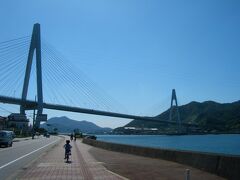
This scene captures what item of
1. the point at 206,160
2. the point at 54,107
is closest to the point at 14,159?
the point at 206,160

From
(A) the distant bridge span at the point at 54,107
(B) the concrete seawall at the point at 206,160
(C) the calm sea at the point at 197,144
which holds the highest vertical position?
(A) the distant bridge span at the point at 54,107

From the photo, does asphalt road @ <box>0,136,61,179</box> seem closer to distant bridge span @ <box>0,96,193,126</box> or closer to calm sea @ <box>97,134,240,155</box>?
calm sea @ <box>97,134,240,155</box>

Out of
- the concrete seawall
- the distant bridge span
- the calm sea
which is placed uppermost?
the distant bridge span

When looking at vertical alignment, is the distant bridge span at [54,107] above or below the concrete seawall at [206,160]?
above

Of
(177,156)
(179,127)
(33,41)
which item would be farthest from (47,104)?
(177,156)

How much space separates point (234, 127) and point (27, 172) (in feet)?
576

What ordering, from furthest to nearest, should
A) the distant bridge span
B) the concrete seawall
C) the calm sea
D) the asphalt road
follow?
the distant bridge span
the calm sea
the asphalt road
the concrete seawall

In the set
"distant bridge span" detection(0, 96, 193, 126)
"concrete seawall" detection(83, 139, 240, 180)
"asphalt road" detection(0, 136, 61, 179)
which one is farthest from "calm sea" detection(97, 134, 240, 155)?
"concrete seawall" detection(83, 139, 240, 180)

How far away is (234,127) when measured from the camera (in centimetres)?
18912

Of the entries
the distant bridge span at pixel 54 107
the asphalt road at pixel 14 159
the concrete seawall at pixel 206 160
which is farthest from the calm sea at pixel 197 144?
the concrete seawall at pixel 206 160

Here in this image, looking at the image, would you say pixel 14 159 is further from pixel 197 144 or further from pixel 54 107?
pixel 54 107

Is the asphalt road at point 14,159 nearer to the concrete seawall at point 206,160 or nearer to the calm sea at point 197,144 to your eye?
the concrete seawall at point 206,160

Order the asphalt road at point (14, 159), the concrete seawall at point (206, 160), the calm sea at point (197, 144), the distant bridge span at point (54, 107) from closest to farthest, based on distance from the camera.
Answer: the concrete seawall at point (206, 160) < the asphalt road at point (14, 159) < the calm sea at point (197, 144) < the distant bridge span at point (54, 107)

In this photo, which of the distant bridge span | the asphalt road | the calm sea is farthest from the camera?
the distant bridge span
